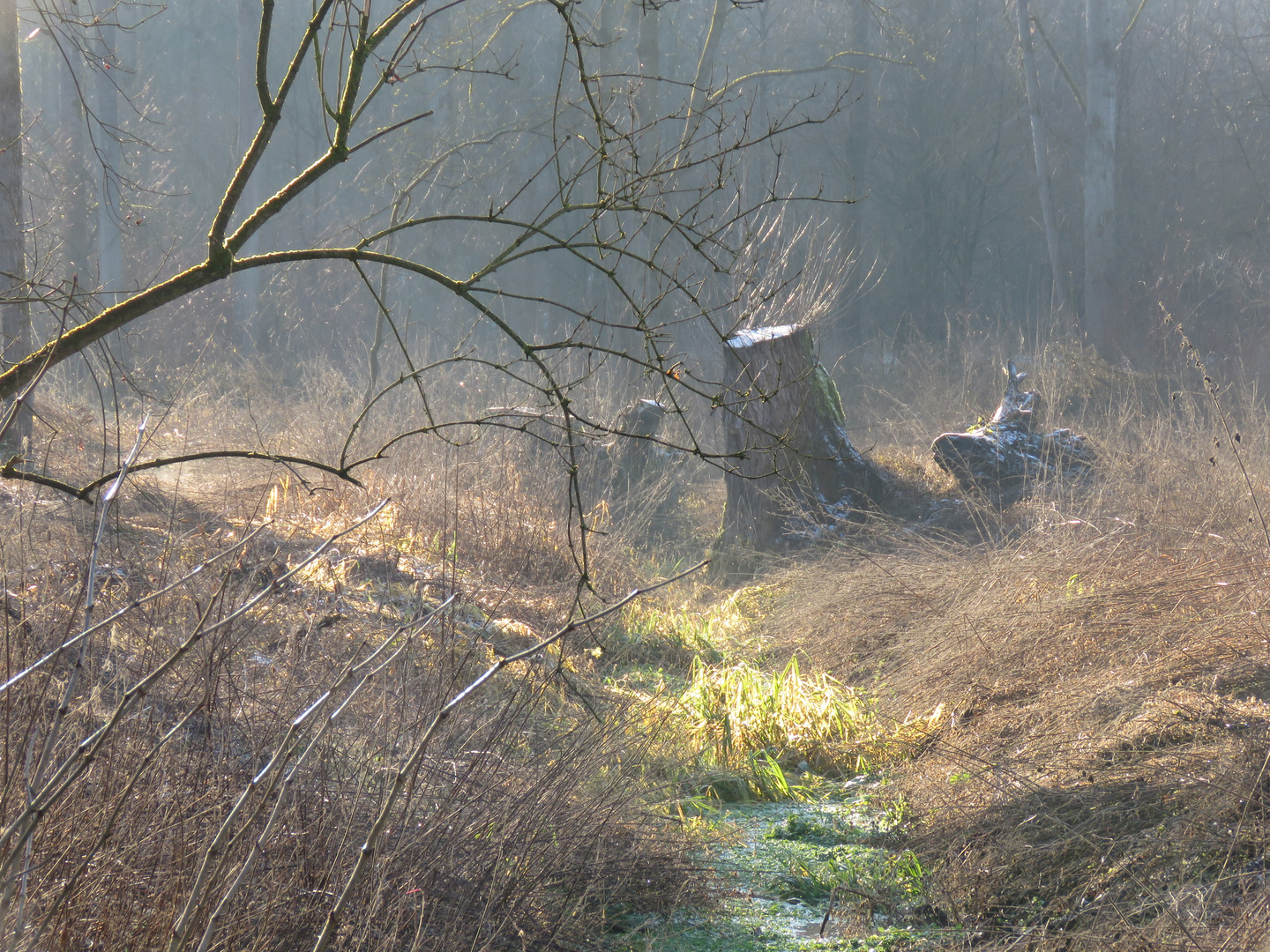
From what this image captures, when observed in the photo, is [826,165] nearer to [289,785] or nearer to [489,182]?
[489,182]

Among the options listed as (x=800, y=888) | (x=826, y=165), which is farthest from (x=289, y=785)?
(x=826, y=165)

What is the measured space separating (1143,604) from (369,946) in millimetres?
3534

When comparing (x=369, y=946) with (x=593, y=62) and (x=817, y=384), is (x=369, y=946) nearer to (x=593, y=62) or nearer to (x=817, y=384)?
(x=817, y=384)

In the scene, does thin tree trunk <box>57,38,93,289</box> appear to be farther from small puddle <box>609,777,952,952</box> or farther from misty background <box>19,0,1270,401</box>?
small puddle <box>609,777,952,952</box>

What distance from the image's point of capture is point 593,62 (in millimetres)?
17547

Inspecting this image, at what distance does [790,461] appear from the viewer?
25.0ft

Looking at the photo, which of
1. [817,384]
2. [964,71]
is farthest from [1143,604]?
[964,71]

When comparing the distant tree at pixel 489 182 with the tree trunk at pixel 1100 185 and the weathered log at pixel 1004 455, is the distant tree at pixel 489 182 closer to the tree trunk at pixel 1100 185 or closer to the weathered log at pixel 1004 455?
the weathered log at pixel 1004 455

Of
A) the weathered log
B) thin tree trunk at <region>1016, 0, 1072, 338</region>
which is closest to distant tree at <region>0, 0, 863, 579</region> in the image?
the weathered log

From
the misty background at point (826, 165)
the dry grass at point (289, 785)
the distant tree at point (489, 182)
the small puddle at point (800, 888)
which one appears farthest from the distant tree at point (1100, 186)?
the small puddle at point (800, 888)

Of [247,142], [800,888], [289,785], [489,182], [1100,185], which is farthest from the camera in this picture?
[489,182]

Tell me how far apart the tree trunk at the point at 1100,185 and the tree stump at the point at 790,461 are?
8.95m

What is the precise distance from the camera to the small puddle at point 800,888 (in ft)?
9.53

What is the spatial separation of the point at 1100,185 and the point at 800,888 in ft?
49.2
